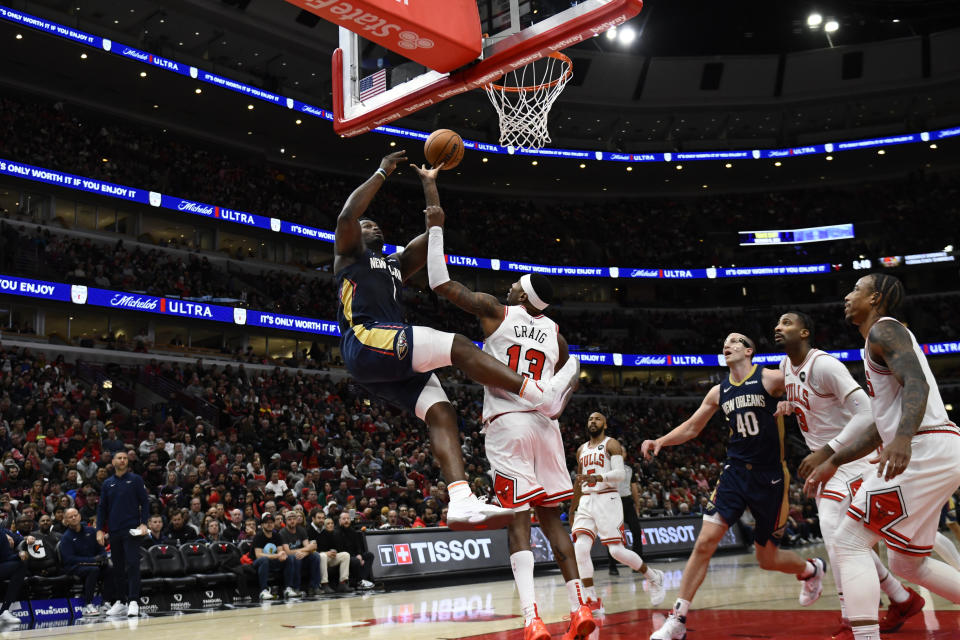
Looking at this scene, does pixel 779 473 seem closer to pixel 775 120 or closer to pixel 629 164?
pixel 629 164

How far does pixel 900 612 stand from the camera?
19.2 feet

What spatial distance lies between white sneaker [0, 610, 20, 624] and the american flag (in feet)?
21.7

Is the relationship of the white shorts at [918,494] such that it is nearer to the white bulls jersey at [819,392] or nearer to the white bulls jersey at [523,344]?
the white bulls jersey at [819,392]

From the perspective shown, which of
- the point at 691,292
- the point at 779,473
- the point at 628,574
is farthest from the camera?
the point at 691,292

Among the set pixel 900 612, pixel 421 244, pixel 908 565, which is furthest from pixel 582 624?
pixel 421 244

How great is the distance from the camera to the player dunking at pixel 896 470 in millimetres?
4117

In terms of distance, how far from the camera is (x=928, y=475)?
13.8ft

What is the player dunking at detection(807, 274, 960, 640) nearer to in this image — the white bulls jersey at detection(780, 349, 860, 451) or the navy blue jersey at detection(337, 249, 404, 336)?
the white bulls jersey at detection(780, 349, 860, 451)

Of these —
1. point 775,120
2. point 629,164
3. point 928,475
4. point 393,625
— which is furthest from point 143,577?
point 775,120

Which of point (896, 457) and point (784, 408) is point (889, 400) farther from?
point (784, 408)

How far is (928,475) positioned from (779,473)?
218 centimetres

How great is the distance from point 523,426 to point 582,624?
130cm

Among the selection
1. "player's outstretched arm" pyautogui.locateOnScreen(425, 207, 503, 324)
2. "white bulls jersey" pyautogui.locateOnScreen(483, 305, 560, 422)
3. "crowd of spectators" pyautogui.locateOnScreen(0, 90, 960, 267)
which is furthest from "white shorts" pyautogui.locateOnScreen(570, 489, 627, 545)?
"crowd of spectators" pyautogui.locateOnScreen(0, 90, 960, 267)

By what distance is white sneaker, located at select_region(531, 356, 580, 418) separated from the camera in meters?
5.20
